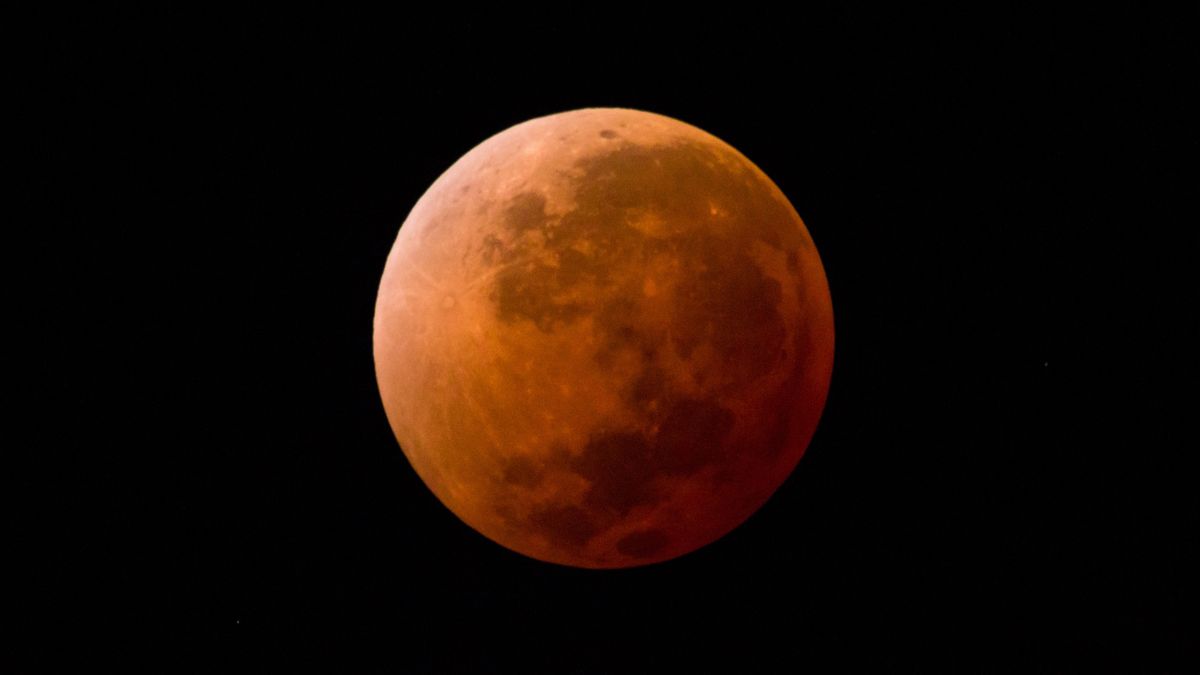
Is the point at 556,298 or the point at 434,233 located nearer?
the point at 556,298

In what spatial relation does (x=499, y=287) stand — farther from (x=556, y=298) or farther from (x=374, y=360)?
(x=374, y=360)

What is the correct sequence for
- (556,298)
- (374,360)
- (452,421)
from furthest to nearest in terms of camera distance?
(374,360)
(452,421)
(556,298)

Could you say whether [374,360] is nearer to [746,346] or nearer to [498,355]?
[498,355]

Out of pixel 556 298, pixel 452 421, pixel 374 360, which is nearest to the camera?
pixel 556 298

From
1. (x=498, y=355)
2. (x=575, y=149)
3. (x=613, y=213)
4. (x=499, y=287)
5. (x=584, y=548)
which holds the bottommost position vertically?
(x=584, y=548)

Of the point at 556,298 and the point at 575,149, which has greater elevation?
the point at 575,149

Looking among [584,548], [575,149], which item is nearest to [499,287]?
[575,149]

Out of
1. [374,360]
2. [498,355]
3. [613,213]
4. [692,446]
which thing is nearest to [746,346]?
[692,446]
